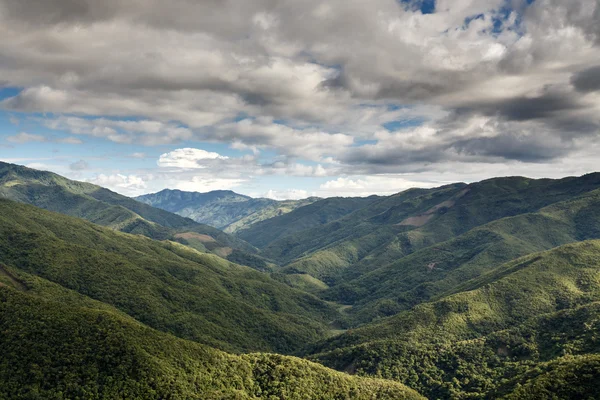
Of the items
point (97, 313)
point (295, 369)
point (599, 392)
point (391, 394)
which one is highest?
point (97, 313)

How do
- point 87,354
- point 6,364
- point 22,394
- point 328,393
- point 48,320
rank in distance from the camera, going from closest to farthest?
point 22,394 → point 6,364 → point 87,354 → point 48,320 → point 328,393

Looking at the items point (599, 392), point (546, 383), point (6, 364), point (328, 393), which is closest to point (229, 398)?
point (328, 393)

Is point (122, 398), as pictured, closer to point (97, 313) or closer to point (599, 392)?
point (97, 313)

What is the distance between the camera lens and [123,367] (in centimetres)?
15100

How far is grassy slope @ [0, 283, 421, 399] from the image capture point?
142 m

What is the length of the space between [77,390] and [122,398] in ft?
53.7

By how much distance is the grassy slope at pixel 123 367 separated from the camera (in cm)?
14175

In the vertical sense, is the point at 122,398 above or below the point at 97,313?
below

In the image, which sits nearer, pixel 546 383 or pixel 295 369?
pixel 546 383

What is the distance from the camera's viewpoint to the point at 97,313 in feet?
586

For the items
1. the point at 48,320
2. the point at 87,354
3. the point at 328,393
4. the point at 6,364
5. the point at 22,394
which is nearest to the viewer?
the point at 22,394

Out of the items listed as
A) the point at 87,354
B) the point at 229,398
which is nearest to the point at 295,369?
the point at 229,398

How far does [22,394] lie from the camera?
133750mm

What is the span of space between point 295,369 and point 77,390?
93.0 m
